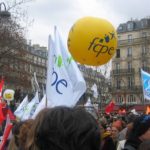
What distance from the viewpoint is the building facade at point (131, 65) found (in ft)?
249

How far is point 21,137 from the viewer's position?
9.82 feet

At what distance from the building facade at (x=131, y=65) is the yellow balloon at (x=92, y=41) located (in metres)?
67.5

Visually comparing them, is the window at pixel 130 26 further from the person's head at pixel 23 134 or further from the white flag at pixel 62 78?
the person's head at pixel 23 134

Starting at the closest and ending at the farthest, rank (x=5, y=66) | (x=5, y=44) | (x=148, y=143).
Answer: (x=148, y=143) < (x=5, y=44) < (x=5, y=66)

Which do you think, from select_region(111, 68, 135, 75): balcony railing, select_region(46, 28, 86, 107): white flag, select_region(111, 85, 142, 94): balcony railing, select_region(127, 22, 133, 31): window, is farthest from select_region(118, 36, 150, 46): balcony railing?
select_region(46, 28, 86, 107): white flag

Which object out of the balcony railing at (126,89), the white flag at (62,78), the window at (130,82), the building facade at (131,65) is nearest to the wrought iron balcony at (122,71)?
the building facade at (131,65)

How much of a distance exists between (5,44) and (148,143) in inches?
1077

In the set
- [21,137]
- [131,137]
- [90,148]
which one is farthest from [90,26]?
[90,148]

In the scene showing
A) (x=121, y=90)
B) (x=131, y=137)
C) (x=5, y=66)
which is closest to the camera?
(x=131, y=137)

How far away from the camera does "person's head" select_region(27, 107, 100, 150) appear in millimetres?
2113

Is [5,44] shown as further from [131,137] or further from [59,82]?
[131,137]

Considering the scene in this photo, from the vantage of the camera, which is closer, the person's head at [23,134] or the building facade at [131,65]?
the person's head at [23,134]

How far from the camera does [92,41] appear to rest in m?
7.66

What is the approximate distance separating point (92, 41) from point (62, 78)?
2.59 ft
